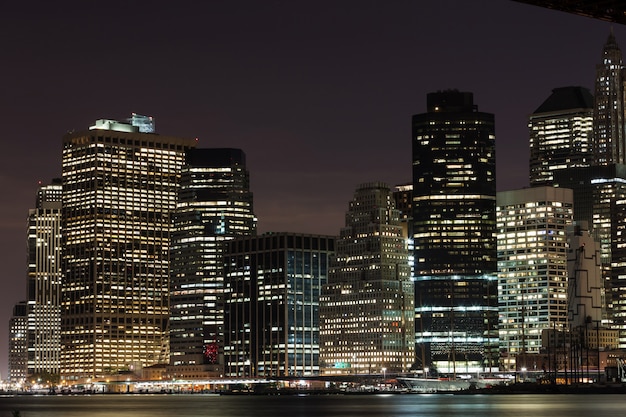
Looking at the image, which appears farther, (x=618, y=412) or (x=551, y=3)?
(x=618, y=412)

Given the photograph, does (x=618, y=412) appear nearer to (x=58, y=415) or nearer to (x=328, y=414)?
(x=328, y=414)

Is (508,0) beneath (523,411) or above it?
above

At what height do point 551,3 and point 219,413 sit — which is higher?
point 551,3

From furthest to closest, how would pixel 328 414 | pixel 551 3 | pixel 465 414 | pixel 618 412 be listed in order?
1. pixel 328 414
2. pixel 465 414
3. pixel 618 412
4. pixel 551 3

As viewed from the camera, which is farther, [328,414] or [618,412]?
[328,414]

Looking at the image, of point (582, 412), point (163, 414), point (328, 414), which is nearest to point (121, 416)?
point (163, 414)

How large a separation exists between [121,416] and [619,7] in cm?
11748

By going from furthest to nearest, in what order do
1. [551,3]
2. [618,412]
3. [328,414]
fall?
[328,414], [618,412], [551,3]

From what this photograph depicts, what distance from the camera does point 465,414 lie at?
151 meters

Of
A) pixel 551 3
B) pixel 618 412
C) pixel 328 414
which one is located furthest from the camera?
pixel 328 414

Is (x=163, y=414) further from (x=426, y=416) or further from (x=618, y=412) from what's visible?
(x=618, y=412)

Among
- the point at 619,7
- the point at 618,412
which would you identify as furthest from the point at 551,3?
the point at 618,412

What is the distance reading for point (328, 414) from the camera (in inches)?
6339

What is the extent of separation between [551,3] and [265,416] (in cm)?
11922
